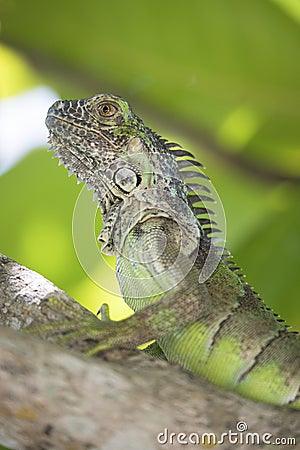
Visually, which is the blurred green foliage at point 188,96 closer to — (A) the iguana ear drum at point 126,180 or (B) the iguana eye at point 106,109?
(B) the iguana eye at point 106,109

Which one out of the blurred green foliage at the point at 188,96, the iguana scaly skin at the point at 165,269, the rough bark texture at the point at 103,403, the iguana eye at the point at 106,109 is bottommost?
the rough bark texture at the point at 103,403

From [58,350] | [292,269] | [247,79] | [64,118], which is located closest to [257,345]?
[58,350]

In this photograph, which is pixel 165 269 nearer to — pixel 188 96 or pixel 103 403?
pixel 103 403

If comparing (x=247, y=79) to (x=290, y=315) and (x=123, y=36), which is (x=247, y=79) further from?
(x=290, y=315)

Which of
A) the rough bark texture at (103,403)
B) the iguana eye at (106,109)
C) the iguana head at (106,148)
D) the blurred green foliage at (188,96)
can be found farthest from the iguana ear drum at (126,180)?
the blurred green foliage at (188,96)

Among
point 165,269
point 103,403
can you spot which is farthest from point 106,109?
point 103,403

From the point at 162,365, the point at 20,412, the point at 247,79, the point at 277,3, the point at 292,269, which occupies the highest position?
the point at 277,3
